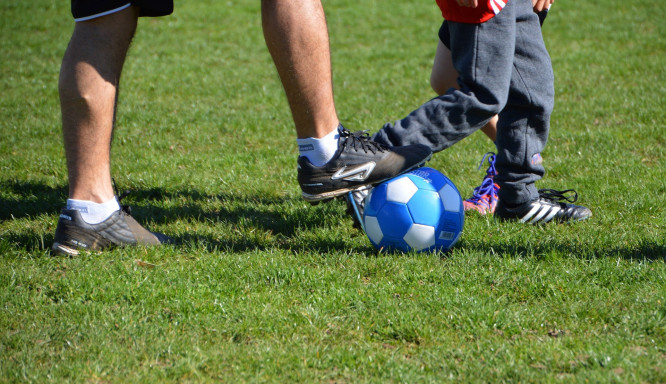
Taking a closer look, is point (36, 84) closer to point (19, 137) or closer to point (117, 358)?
point (19, 137)

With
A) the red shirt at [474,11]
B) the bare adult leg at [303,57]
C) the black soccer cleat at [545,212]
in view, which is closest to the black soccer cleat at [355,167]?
the bare adult leg at [303,57]

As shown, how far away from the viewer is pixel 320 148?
3.41 meters

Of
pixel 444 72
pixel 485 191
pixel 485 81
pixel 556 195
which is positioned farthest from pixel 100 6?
pixel 556 195

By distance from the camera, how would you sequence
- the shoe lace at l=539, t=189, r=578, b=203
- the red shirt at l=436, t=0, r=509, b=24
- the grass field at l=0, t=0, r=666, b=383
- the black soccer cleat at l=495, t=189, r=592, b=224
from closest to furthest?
1. the grass field at l=0, t=0, r=666, b=383
2. the red shirt at l=436, t=0, r=509, b=24
3. the black soccer cleat at l=495, t=189, r=592, b=224
4. the shoe lace at l=539, t=189, r=578, b=203

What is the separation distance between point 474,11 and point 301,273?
61.2 inches

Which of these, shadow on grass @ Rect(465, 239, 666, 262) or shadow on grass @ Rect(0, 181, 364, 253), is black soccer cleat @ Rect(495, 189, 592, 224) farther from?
shadow on grass @ Rect(0, 181, 364, 253)

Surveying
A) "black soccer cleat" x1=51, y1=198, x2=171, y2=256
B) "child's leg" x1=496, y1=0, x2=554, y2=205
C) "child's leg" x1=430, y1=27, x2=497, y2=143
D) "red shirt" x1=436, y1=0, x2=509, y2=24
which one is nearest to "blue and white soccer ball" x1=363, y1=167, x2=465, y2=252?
"child's leg" x1=496, y1=0, x2=554, y2=205

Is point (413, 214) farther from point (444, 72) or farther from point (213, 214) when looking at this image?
point (213, 214)

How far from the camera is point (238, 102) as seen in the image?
7.56 meters

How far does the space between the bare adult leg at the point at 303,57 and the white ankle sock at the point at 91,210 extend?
1.07 metres

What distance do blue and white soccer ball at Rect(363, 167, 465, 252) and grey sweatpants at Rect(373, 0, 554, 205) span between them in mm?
224

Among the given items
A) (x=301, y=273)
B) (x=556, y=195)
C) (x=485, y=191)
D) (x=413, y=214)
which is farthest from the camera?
(x=485, y=191)

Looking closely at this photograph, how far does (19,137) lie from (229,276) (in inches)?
148

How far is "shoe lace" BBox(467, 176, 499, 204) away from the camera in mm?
4328
